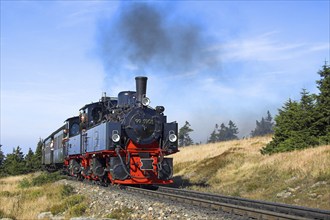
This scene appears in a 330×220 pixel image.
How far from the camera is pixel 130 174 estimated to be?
641 inches

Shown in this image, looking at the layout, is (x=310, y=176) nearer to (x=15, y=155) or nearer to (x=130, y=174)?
(x=130, y=174)

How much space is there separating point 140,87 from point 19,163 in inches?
1528

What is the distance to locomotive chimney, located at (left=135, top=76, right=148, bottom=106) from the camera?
56.2 feet

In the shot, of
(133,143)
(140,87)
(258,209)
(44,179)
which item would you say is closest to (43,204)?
(133,143)

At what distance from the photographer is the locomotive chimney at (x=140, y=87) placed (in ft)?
56.2

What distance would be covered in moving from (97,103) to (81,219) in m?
11.2

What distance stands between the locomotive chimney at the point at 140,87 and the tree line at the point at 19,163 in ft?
123

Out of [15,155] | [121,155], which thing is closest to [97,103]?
[121,155]

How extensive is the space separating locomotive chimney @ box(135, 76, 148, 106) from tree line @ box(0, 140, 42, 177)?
37.4 metres

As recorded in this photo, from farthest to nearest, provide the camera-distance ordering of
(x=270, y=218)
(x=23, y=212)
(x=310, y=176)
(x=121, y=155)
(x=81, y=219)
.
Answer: (x=121, y=155) < (x=310, y=176) < (x=23, y=212) < (x=81, y=219) < (x=270, y=218)

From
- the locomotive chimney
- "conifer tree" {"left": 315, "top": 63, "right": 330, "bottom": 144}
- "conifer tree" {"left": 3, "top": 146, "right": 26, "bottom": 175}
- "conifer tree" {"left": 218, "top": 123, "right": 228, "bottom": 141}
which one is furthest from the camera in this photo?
"conifer tree" {"left": 218, "top": 123, "right": 228, "bottom": 141}

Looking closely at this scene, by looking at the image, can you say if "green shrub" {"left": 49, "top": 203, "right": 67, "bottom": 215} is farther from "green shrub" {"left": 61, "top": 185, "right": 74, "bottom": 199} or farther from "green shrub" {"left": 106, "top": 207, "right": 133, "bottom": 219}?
"green shrub" {"left": 106, "top": 207, "right": 133, "bottom": 219}

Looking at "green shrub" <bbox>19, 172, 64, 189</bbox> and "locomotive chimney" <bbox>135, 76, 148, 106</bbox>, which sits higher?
"locomotive chimney" <bbox>135, 76, 148, 106</bbox>

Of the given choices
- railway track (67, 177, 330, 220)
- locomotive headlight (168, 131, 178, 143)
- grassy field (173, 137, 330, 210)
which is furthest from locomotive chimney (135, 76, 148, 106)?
railway track (67, 177, 330, 220)
